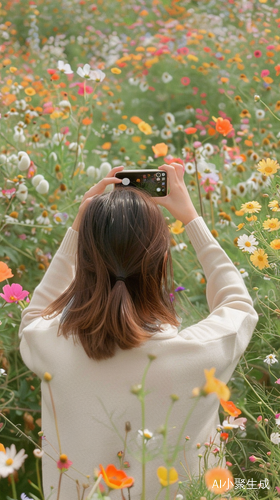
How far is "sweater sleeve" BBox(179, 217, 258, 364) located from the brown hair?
0.08m

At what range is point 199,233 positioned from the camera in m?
1.12

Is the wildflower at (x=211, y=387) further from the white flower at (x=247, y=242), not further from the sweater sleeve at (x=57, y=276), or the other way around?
the white flower at (x=247, y=242)

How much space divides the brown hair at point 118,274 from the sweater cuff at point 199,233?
0.42ft

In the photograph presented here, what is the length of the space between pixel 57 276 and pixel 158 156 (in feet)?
3.91

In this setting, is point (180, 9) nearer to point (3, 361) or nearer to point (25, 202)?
point (25, 202)

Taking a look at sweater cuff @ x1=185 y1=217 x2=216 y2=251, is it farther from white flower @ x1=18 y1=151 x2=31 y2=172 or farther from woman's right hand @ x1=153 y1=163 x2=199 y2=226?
white flower @ x1=18 y1=151 x2=31 y2=172

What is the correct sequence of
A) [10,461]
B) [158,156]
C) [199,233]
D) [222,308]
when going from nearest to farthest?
1. [10,461]
2. [222,308]
3. [199,233]
4. [158,156]

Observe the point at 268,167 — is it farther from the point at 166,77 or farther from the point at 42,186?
the point at 166,77

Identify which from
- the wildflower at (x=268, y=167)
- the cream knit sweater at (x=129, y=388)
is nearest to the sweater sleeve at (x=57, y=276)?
the cream knit sweater at (x=129, y=388)

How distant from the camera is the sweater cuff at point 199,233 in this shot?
1.11m

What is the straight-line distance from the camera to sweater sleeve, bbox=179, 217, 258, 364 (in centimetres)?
94

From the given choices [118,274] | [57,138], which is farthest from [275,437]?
[57,138]

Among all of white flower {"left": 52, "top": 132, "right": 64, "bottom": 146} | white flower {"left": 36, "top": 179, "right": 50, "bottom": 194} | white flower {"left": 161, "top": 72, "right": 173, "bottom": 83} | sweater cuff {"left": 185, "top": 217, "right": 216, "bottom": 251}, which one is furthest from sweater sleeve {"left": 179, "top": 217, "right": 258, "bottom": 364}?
white flower {"left": 161, "top": 72, "right": 173, "bottom": 83}

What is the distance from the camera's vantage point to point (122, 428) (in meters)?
0.90
